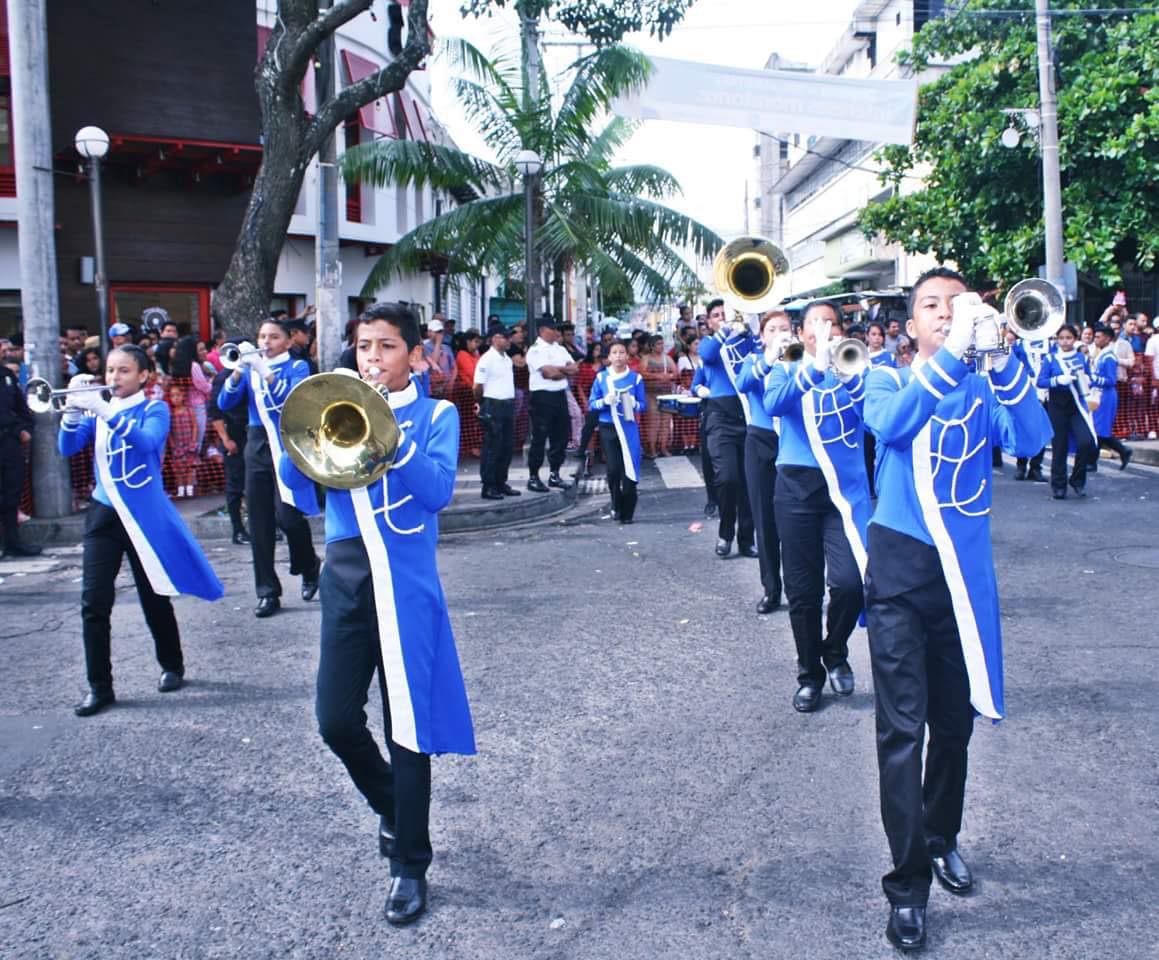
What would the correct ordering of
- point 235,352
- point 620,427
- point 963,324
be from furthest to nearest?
→ point 620,427 < point 235,352 < point 963,324

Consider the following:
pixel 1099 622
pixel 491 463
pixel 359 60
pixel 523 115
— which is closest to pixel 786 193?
pixel 359 60

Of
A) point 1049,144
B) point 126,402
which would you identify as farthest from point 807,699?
point 1049,144

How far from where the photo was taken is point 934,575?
11.9 feet

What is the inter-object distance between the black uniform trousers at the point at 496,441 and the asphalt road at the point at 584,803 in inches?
199

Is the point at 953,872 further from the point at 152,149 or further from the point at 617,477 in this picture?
the point at 152,149

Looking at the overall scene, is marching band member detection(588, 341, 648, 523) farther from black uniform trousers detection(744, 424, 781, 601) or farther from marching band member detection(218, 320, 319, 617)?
black uniform trousers detection(744, 424, 781, 601)

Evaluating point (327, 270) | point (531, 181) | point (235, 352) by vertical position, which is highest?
point (531, 181)

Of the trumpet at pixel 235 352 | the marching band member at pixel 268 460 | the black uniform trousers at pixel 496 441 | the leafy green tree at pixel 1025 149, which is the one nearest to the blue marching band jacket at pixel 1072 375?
the black uniform trousers at pixel 496 441

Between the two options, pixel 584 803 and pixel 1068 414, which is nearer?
pixel 584 803

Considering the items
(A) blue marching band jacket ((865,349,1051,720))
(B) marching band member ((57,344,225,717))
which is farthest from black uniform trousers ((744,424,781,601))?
(A) blue marching band jacket ((865,349,1051,720))

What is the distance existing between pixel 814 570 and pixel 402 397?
107 inches

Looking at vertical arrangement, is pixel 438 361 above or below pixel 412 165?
below

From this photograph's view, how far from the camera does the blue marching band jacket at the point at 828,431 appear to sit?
5797 millimetres

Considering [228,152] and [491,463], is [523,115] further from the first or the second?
[491,463]
